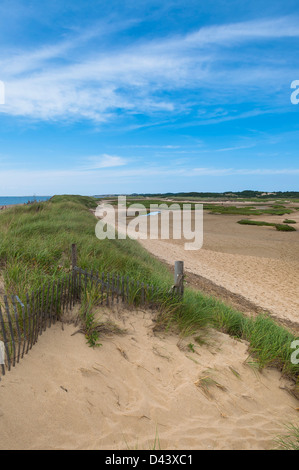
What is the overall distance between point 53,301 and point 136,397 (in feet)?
6.98

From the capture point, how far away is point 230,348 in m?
5.68

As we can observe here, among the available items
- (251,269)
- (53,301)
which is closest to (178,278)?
(53,301)

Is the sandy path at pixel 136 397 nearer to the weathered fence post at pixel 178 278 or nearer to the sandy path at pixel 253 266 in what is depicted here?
the weathered fence post at pixel 178 278

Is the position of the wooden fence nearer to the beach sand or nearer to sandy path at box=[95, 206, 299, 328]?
the beach sand

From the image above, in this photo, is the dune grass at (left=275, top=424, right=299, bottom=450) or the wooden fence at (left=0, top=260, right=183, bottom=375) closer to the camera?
the dune grass at (left=275, top=424, right=299, bottom=450)

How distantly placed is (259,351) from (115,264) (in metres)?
4.20

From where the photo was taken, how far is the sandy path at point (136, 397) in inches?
135

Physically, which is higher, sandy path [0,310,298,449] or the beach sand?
sandy path [0,310,298,449]

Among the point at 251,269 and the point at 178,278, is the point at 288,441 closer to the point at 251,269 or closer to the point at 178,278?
the point at 178,278

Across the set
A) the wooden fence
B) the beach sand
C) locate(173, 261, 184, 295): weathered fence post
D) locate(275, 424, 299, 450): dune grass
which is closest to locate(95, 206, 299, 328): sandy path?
the beach sand

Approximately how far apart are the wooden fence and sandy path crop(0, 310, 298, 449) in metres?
0.24

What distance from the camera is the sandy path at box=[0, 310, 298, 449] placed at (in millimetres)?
3424
